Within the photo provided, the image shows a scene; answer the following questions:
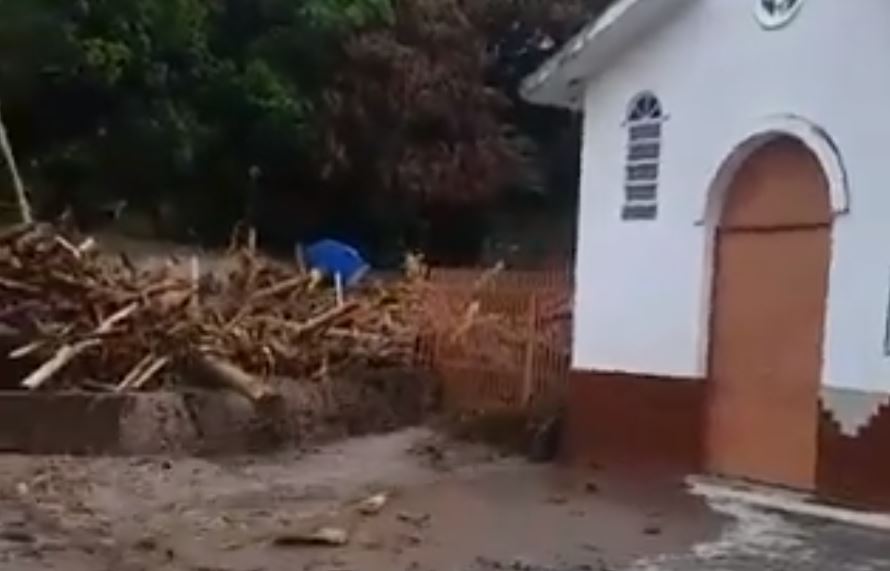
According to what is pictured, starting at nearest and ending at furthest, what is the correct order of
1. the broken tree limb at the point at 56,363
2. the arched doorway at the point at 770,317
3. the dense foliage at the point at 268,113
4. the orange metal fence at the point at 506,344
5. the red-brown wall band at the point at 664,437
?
the red-brown wall band at the point at 664,437 < the arched doorway at the point at 770,317 < the broken tree limb at the point at 56,363 < the orange metal fence at the point at 506,344 < the dense foliage at the point at 268,113

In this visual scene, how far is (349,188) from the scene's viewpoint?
27125 mm

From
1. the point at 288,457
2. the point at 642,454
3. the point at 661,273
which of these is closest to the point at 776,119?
the point at 661,273

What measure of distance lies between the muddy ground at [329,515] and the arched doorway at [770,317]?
0.85 meters

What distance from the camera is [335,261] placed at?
22359 mm


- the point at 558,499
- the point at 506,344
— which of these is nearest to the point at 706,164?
→ the point at 558,499

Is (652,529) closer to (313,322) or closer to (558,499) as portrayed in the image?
(558,499)

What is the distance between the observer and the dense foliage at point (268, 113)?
23641mm

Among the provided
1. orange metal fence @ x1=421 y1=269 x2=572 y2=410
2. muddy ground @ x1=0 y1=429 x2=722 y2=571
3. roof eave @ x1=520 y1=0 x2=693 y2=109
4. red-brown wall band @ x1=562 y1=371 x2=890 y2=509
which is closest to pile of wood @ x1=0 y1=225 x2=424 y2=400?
orange metal fence @ x1=421 y1=269 x2=572 y2=410

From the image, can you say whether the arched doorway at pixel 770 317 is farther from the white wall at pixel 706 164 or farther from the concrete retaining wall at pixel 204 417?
the concrete retaining wall at pixel 204 417

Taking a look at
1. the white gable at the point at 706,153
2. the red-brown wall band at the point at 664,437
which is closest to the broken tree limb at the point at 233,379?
the red-brown wall band at the point at 664,437

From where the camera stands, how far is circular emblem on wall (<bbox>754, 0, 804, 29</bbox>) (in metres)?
13.0

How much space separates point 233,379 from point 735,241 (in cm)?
537

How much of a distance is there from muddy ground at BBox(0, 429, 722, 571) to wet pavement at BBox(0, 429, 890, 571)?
0.06 ft

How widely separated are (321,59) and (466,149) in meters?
3.14
